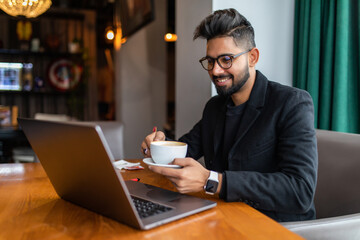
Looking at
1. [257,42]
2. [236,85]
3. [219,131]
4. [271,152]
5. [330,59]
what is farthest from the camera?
[257,42]

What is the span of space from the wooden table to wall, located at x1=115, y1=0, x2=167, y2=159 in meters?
3.86

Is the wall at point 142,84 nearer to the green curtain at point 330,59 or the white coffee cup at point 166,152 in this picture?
the green curtain at point 330,59

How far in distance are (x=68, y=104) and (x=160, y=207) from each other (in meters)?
5.33

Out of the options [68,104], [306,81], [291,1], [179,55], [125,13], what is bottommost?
[68,104]

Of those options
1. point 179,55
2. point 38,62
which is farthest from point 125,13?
point 38,62

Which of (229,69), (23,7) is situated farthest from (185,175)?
(23,7)

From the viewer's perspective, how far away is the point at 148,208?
83cm

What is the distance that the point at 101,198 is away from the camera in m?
0.79

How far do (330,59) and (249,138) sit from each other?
0.86m

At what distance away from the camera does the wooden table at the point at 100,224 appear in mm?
709

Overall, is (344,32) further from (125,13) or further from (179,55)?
(125,13)

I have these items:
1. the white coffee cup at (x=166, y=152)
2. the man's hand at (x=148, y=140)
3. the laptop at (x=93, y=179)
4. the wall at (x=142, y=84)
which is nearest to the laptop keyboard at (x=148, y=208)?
the laptop at (x=93, y=179)

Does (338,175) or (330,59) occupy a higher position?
(330,59)

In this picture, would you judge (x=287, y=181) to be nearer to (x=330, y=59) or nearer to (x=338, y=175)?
(x=338, y=175)
